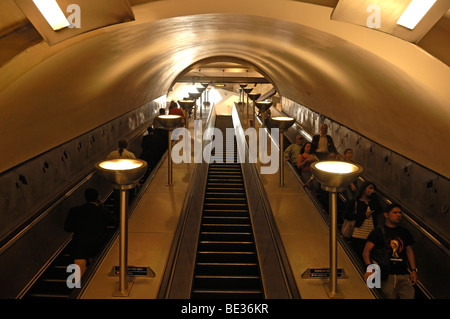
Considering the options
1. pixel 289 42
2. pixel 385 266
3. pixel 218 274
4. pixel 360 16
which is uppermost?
pixel 289 42

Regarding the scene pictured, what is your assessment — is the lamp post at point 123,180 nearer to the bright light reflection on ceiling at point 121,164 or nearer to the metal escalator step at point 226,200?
the bright light reflection on ceiling at point 121,164

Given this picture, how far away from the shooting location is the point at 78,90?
8180mm

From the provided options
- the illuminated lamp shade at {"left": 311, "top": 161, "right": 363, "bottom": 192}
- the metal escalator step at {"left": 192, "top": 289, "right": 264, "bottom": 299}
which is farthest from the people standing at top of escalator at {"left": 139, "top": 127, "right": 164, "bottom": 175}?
the illuminated lamp shade at {"left": 311, "top": 161, "right": 363, "bottom": 192}

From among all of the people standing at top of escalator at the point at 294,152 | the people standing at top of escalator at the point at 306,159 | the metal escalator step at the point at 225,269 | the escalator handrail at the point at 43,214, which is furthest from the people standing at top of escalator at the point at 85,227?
the people standing at top of escalator at the point at 294,152

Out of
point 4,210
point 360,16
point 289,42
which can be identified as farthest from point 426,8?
point 4,210

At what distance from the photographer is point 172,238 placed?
6.15 metres

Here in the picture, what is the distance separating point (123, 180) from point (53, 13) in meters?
1.88

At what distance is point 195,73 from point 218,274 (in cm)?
2333

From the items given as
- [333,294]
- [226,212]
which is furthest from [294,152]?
[333,294]

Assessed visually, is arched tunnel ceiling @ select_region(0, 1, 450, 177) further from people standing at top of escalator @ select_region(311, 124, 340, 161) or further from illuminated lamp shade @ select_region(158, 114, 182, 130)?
illuminated lamp shade @ select_region(158, 114, 182, 130)

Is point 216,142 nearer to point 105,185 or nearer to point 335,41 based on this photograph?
point 105,185

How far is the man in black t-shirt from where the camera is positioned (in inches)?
176

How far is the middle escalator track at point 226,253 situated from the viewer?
219 inches

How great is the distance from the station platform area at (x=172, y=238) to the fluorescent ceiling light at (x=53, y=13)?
2.83m
